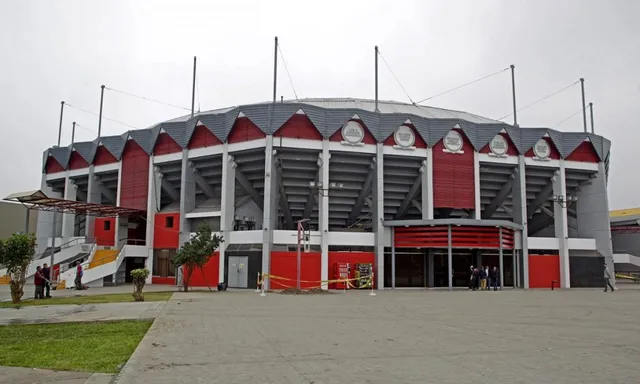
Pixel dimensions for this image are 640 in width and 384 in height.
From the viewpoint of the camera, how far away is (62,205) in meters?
36.9

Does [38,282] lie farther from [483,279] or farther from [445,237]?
[483,279]

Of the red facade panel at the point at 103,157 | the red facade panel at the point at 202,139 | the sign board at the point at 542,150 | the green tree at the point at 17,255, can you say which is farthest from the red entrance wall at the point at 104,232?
the sign board at the point at 542,150

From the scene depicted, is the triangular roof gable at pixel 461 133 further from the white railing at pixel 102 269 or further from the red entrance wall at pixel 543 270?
the white railing at pixel 102 269

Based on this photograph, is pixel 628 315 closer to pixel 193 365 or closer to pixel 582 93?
pixel 193 365

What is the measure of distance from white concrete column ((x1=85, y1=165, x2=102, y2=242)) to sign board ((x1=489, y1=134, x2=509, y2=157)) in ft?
119

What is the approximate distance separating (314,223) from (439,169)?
14.8m

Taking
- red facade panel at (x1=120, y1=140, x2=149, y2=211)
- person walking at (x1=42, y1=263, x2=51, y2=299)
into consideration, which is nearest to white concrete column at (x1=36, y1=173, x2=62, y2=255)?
red facade panel at (x1=120, y1=140, x2=149, y2=211)

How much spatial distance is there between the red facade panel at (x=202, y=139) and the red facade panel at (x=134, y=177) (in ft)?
19.8

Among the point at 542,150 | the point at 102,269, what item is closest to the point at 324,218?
the point at 102,269

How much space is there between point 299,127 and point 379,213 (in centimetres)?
860

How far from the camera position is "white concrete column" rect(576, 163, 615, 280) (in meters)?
44.2

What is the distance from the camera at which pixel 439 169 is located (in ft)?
131

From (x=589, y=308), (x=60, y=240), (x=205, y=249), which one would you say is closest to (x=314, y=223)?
(x=205, y=249)

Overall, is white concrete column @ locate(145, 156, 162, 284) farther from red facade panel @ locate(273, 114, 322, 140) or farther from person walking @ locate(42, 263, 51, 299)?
person walking @ locate(42, 263, 51, 299)
